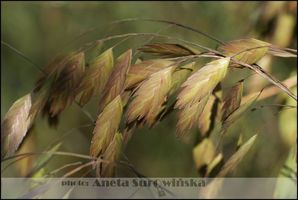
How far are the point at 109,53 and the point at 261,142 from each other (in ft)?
3.17

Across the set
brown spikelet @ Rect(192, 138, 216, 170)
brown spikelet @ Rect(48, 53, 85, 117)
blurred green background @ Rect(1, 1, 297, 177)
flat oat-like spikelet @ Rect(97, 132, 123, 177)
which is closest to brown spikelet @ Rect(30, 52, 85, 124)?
brown spikelet @ Rect(48, 53, 85, 117)

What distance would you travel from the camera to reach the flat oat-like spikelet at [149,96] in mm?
587

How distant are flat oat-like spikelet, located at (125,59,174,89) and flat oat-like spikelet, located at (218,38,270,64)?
0.06 metres

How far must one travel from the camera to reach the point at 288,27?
48.4 inches

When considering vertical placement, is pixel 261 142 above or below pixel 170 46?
below

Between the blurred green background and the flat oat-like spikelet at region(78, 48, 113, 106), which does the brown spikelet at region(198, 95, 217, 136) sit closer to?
the flat oat-like spikelet at region(78, 48, 113, 106)

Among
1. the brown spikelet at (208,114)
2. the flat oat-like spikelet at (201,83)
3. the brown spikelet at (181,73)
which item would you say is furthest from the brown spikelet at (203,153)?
the flat oat-like spikelet at (201,83)

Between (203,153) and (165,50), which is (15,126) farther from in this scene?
(203,153)

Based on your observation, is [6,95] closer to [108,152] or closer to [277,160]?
[277,160]

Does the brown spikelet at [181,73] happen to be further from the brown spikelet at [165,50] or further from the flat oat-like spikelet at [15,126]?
the flat oat-like spikelet at [15,126]

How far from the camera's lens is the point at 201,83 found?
57 cm

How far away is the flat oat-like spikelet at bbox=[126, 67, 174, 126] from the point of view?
1.93 ft

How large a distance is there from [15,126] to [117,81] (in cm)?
13

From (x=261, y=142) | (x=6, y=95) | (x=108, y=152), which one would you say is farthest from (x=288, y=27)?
(x=6, y=95)
